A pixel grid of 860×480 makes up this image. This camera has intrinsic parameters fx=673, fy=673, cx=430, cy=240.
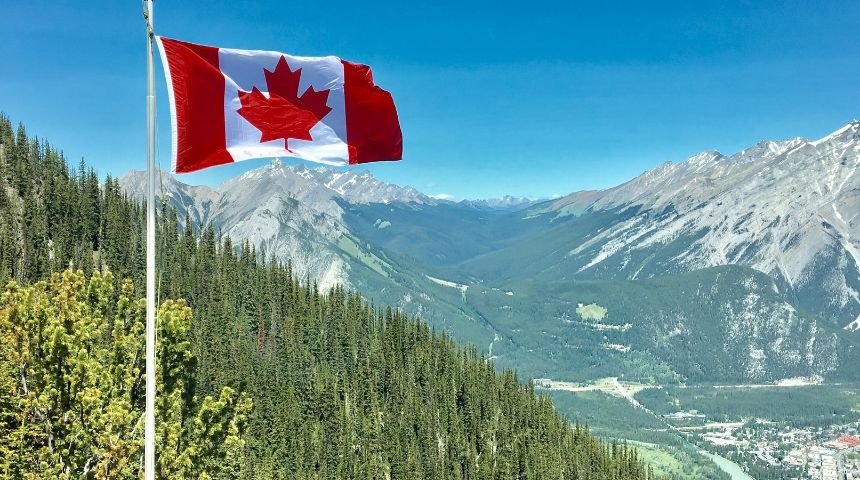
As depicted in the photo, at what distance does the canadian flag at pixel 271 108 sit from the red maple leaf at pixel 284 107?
4cm

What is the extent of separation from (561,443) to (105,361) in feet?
551

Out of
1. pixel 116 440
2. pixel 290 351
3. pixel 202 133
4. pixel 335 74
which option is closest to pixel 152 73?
pixel 202 133

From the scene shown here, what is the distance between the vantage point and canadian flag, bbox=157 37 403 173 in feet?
73.5

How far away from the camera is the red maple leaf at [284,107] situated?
24234mm

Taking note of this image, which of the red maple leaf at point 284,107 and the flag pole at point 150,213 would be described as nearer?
the flag pole at point 150,213

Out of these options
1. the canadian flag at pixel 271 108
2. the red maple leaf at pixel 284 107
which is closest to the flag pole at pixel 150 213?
the canadian flag at pixel 271 108

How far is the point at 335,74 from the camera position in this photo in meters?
26.1

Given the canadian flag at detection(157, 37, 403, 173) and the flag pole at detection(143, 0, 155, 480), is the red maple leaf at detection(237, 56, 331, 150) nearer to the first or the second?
the canadian flag at detection(157, 37, 403, 173)

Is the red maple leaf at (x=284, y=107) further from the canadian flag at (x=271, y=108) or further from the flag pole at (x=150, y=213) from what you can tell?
the flag pole at (x=150, y=213)

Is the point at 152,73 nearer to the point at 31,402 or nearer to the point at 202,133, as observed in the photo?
the point at 202,133

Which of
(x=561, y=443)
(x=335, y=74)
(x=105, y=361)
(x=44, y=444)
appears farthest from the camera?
(x=561, y=443)

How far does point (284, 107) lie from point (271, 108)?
1.98ft

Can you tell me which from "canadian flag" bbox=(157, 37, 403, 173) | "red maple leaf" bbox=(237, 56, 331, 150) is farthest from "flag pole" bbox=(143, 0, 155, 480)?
"red maple leaf" bbox=(237, 56, 331, 150)

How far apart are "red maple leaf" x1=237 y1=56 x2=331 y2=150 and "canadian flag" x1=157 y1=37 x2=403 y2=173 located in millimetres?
36
